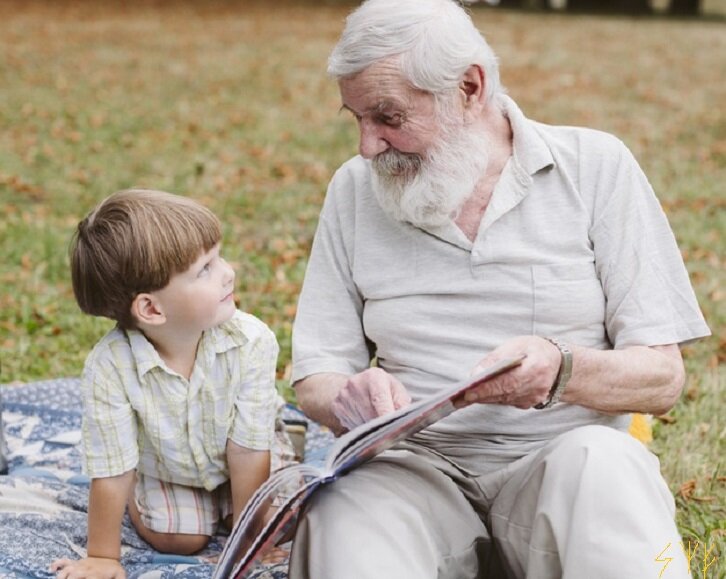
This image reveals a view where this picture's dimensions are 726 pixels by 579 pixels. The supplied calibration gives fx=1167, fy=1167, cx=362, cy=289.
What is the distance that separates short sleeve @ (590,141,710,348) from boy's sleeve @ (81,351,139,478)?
1.30 metres

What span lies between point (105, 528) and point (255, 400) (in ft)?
1.70

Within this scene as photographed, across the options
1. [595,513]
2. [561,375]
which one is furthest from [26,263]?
[595,513]

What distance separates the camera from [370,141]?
2.99 m

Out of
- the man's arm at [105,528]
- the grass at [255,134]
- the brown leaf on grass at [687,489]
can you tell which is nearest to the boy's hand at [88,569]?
the man's arm at [105,528]

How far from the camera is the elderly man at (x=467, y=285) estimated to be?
278 cm

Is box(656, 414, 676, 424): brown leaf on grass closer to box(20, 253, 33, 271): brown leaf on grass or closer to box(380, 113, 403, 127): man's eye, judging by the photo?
box(380, 113, 403, 127): man's eye

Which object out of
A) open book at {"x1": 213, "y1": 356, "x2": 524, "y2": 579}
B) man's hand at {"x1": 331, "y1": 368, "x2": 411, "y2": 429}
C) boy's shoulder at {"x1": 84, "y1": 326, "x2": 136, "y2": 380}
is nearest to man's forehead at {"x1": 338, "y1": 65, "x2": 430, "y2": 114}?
man's hand at {"x1": 331, "y1": 368, "x2": 411, "y2": 429}

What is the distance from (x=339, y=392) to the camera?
289 centimetres

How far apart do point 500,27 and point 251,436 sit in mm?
17857

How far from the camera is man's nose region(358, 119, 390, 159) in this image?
118 inches

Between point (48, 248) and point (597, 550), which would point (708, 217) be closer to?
point (48, 248)

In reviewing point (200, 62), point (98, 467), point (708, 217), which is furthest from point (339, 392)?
point (200, 62)

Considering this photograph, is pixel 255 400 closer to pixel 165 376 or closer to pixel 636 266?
pixel 165 376

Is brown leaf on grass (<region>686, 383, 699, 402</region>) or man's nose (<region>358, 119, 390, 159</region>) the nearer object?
man's nose (<region>358, 119, 390, 159</region>)
